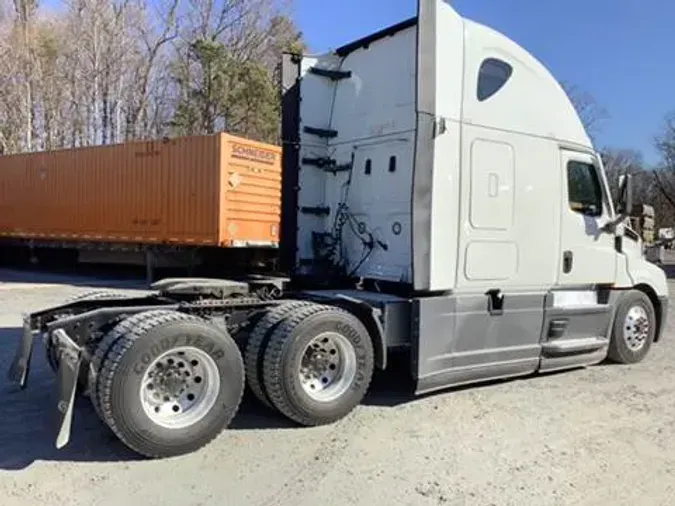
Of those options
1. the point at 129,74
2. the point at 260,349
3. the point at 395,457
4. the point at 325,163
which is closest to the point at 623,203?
the point at 325,163

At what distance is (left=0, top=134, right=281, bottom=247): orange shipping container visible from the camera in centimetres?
1617

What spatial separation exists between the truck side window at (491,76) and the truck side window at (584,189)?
1.27 meters

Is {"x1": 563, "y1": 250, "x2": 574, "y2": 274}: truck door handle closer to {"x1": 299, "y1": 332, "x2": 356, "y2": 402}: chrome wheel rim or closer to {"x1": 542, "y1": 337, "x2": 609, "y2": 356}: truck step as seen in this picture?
{"x1": 542, "y1": 337, "x2": 609, "y2": 356}: truck step

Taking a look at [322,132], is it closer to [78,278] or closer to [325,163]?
[325,163]

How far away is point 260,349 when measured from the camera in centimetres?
513

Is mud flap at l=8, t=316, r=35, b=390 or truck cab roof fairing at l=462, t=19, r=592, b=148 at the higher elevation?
truck cab roof fairing at l=462, t=19, r=592, b=148

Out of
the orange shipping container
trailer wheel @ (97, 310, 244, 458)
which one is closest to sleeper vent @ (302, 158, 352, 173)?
trailer wheel @ (97, 310, 244, 458)

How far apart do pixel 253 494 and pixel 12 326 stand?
7535 millimetres

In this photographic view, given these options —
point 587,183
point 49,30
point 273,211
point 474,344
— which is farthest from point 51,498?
point 49,30

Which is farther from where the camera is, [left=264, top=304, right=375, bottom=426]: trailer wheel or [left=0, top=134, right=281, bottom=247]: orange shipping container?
[left=0, top=134, right=281, bottom=247]: orange shipping container

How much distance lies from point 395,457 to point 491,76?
372cm

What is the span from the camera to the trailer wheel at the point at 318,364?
504 centimetres

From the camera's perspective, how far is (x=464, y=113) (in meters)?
5.95

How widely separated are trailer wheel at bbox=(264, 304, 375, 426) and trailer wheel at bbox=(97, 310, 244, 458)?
1.06 feet
